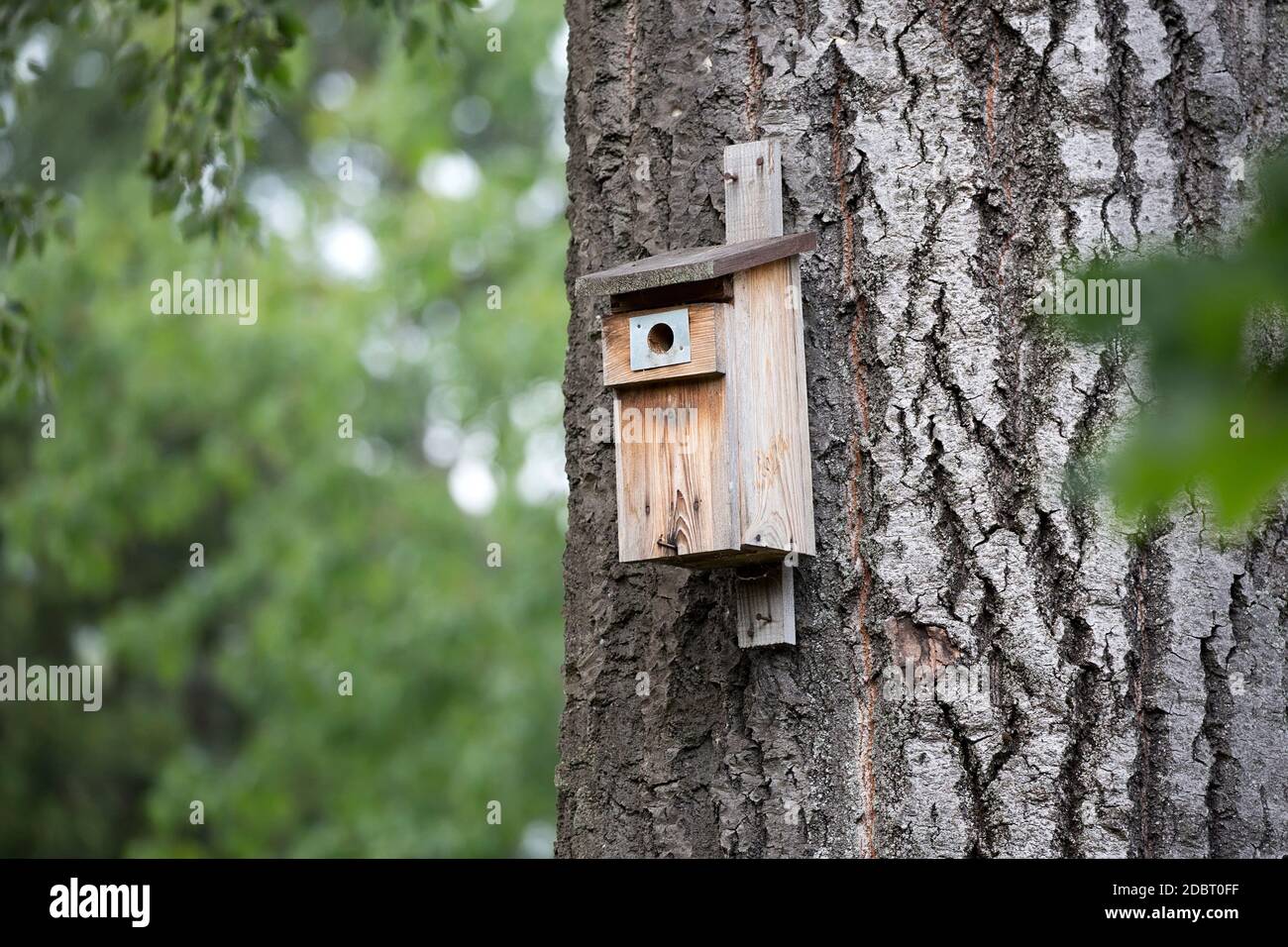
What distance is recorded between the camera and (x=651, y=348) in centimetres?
241

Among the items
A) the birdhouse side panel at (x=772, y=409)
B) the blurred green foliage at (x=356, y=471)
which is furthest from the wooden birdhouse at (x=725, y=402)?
the blurred green foliage at (x=356, y=471)

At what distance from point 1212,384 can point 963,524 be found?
1.47 m

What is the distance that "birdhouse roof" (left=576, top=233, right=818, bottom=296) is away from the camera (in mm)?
2303

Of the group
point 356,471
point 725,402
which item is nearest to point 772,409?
point 725,402

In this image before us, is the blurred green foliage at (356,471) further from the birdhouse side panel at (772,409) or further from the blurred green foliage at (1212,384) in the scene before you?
the blurred green foliage at (1212,384)

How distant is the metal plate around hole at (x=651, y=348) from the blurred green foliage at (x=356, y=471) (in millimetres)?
5914

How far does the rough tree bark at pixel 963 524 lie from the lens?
7.36 ft

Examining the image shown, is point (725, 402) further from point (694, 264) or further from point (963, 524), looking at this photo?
point (963, 524)

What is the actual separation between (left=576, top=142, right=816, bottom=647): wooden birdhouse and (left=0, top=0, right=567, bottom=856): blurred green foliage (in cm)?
589

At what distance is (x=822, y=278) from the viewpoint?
245cm

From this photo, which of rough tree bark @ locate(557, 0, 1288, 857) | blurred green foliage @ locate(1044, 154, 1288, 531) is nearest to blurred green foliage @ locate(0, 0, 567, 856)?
rough tree bark @ locate(557, 0, 1288, 857)

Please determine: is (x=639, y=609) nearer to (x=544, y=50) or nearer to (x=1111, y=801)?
(x=1111, y=801)
